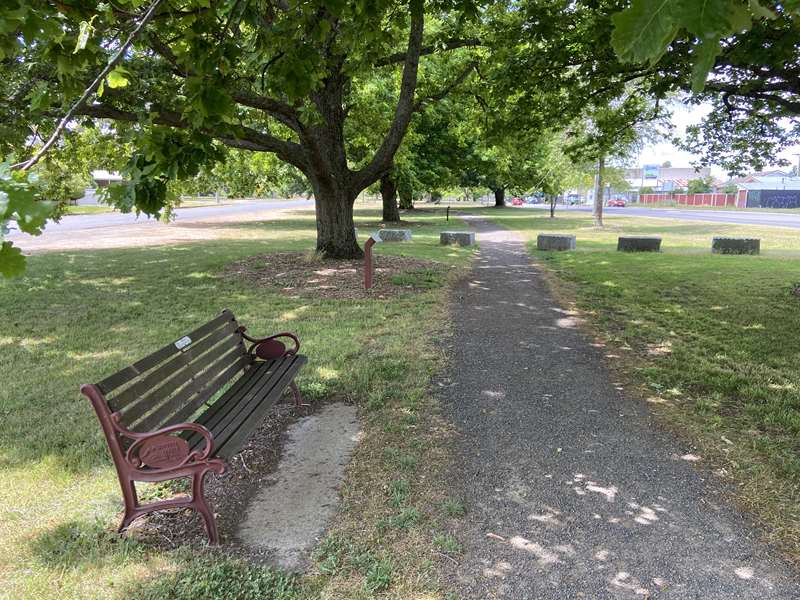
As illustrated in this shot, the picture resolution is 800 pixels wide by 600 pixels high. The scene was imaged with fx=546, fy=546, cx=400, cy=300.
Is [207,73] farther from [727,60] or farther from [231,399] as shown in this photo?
[727,60]

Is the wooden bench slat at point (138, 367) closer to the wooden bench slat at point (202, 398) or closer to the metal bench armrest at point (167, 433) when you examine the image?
the metal bench armrest at point (167, 433)

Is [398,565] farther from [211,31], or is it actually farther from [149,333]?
[149,333]

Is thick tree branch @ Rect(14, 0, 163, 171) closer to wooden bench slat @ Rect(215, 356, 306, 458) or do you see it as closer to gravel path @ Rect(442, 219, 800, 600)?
wooden bench slat @ Rect(215, 356, 306, 458)

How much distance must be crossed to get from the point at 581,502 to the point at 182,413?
8.49 feet

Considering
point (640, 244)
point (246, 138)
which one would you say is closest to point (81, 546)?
point (246, 138)

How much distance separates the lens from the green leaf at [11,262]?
1.58 meters

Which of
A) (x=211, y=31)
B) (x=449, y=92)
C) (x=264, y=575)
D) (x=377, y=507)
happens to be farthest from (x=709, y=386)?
(x=449, y=92)

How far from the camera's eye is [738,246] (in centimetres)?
1617

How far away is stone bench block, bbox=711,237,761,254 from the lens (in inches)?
631

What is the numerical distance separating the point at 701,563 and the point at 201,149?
3737mm

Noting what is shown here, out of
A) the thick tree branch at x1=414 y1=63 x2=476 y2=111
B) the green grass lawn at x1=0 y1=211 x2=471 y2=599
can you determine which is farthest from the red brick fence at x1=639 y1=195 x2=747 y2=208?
the green grass lawn at x1=0 y1=211 x2=471 y2=599

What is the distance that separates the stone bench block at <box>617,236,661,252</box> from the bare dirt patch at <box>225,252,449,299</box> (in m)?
7.18

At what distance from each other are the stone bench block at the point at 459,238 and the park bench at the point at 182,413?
1423 centimetres

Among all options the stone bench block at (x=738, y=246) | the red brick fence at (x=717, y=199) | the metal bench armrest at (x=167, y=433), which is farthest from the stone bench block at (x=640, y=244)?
the red brick fence at (x=717, y=199)
